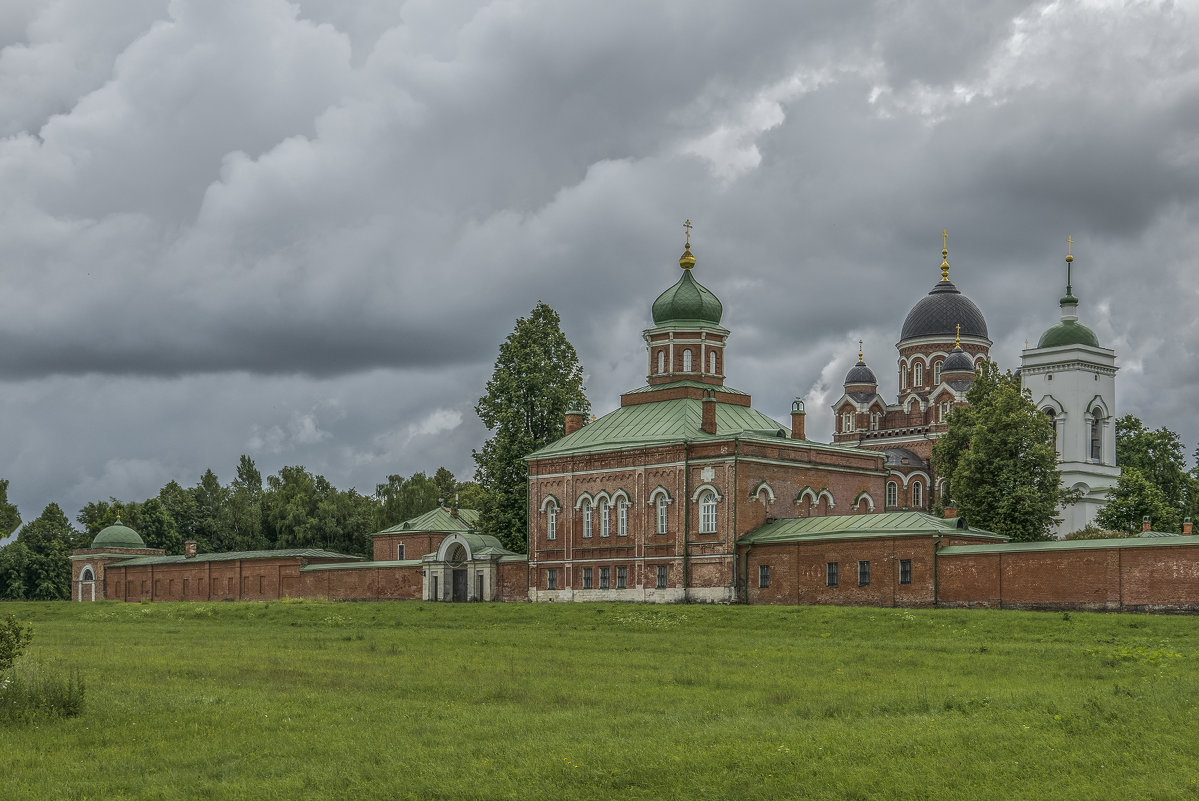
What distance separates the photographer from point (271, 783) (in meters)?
17.8

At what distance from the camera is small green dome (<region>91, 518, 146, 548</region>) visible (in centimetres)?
8744

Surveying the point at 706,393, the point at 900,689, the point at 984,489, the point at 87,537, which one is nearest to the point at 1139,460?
the point at 984,489

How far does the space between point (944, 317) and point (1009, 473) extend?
39.4 metres

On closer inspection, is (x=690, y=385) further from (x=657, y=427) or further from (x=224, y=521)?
(x=224, y=521)

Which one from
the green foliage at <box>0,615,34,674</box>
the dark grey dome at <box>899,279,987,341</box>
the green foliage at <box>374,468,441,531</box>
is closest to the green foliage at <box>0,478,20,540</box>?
the green foliage at <box>374,468,441,531</box>

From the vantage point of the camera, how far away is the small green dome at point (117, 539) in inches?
3442

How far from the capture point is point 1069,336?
81.6m

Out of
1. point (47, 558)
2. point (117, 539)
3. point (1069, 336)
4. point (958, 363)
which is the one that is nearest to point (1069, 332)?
point (1069, 336)

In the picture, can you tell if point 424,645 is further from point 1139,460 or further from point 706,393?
point 1139,460

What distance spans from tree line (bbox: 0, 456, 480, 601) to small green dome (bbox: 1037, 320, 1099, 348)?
3597 cm

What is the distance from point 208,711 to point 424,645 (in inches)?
505

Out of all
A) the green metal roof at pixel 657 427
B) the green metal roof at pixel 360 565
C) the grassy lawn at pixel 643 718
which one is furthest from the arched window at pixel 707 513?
the grassy lawn at pixel 643 718

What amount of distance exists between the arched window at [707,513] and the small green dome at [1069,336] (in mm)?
34980

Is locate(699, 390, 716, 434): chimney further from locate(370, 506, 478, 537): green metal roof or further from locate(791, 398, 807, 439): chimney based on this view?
locate(370, 506, 478, 537): green metal roof
